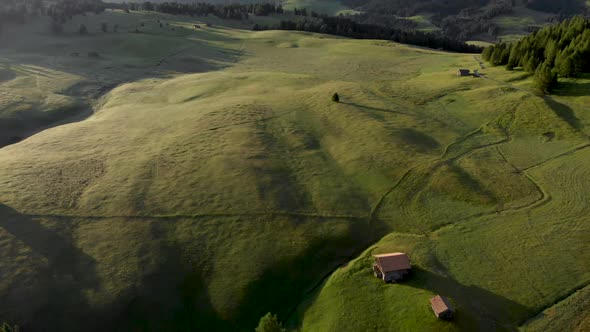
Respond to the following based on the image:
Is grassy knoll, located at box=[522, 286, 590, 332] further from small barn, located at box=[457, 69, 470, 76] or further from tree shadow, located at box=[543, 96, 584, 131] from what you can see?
small barn, located at box=[457, 69, 470, 76]

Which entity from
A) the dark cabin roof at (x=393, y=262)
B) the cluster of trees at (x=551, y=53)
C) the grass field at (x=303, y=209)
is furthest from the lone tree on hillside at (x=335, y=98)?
the dark cabin roof at (x=393, y=262)

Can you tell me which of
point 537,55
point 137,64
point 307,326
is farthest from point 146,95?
point 537,55

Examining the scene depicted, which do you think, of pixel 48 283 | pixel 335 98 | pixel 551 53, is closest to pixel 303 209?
pixel 48 283

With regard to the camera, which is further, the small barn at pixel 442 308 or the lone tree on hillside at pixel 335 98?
the lone tree on hillside at pixel 335 98

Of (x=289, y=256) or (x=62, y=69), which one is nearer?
(x=289, y=256)

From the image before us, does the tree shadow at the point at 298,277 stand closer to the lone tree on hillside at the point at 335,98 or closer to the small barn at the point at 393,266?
the small barn at the point at 393,266

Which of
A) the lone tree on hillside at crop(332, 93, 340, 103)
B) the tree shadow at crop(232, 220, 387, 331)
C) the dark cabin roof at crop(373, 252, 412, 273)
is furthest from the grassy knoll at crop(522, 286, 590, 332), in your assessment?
the lone tree on hillside at crop(332, 93, 340, 103)

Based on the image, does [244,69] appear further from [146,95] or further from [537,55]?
[537,55]
